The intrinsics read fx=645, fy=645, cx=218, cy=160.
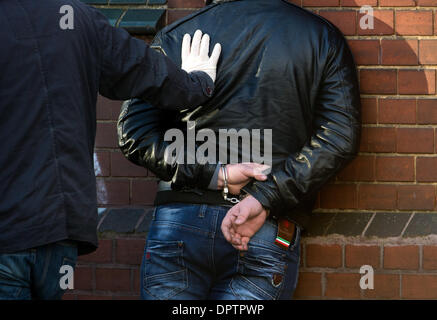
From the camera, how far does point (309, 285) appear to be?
3.19 metres

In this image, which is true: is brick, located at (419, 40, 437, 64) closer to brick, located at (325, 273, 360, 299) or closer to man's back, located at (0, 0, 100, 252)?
brick, located at (325, 273, 360, 299)

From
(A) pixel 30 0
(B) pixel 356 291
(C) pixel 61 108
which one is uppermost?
(A) pixel 30 0

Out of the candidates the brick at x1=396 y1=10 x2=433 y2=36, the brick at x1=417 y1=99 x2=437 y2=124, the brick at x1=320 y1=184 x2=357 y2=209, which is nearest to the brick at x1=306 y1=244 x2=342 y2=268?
the brick at x1=320 y1=184 x2=357 y2=209

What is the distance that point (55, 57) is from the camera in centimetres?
207

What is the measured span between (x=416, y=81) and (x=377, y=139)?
0.34m

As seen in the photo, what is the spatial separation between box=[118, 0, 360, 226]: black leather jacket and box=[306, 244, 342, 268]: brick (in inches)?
22.4

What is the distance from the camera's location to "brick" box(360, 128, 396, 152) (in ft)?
10.4

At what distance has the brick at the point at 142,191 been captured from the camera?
10.9 feet

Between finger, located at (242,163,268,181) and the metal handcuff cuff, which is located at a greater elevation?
finger, located at (242,163,268,181)

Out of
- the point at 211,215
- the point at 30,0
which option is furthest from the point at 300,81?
Answer: the point at 30,0

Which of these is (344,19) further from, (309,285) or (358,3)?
(309,285)

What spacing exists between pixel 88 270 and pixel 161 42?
1.30 metres

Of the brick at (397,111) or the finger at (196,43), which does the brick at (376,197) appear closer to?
the brick at (397,111)

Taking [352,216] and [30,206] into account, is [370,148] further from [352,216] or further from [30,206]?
[30,206]
